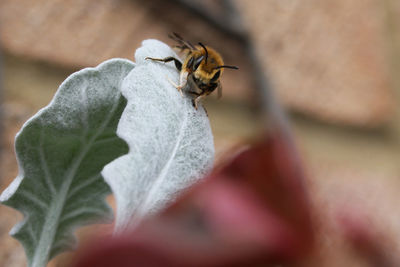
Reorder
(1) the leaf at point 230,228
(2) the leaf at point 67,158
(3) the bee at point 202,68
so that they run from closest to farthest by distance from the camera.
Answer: (1) the leaf at point 230,228
(2) the leaf at point 67,158
(3) the bee at point 202,68

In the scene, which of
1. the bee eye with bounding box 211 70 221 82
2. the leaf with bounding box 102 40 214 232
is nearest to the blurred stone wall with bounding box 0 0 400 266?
→ the bee eye with bounding box 211 70 221 82

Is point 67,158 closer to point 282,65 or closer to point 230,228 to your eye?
point 230,228

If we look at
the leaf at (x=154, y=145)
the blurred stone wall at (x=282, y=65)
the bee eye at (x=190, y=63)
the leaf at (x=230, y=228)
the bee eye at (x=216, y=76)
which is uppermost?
the leaf at (x=230, y=228)

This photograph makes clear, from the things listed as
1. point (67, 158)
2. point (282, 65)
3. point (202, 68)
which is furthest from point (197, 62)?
point (282, 65)

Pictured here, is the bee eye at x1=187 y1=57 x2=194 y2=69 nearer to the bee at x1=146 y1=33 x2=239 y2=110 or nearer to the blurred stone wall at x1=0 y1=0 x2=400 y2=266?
the bee at x1=146 y1=33 x2=239 y2=110

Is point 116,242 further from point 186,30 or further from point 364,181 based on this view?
point 364,181

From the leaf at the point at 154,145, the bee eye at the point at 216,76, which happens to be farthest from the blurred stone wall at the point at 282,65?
the leaf at the point at 154,145

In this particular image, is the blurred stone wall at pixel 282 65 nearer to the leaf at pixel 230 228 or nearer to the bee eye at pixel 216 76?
the bee eye at pixel 216 76
